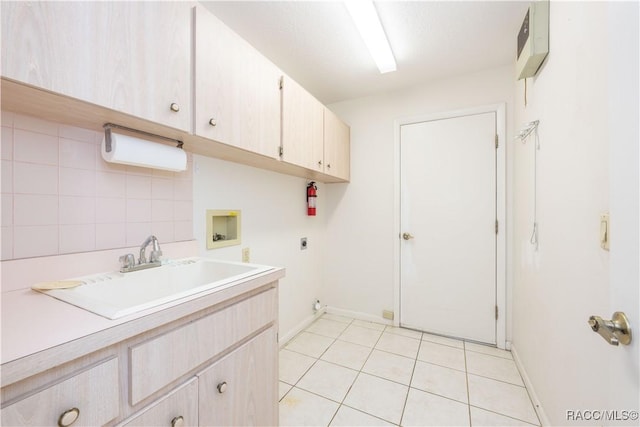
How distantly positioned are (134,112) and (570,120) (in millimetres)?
1698

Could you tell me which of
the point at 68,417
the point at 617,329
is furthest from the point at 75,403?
the point at 617,329

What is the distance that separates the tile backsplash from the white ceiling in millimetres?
1080

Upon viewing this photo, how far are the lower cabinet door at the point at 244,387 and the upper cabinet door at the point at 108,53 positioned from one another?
37.0 inches

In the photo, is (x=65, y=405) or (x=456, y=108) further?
(x=456, y=108)

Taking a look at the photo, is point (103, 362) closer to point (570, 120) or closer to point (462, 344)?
point (570, 120)

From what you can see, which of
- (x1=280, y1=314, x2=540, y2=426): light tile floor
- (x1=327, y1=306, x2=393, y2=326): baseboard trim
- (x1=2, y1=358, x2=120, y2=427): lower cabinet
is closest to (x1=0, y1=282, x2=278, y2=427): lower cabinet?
(x1=2, y1=358, x2=120, y2=427): lower cabinet

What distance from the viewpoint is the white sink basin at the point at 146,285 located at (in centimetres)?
74

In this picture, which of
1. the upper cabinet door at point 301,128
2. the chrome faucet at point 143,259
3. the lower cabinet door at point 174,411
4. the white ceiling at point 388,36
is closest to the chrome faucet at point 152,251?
the chrome faucet at point 143,259

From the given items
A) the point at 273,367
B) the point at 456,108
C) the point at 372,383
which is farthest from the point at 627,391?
the point at 456,108

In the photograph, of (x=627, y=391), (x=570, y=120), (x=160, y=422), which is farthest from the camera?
(x=570, y=120)

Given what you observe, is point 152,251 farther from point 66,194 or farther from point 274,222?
point 274,222

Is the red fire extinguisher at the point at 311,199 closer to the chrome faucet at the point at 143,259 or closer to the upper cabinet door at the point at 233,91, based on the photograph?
the upper cabinet door at the point at 233,91

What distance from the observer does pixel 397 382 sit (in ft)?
5.62

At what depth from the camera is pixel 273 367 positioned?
3.88 feet
